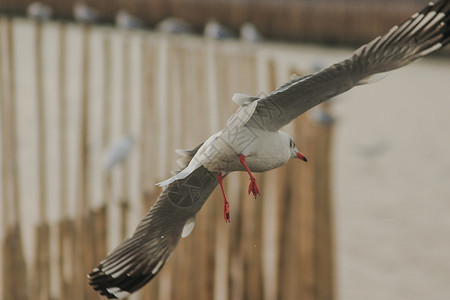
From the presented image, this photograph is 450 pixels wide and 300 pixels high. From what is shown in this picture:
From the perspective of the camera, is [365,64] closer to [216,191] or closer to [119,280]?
[119,280]

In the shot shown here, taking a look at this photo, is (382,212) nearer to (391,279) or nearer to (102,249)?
(391,279)

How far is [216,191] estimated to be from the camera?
564cm

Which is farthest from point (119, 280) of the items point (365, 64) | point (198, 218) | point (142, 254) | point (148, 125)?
point (148, 125)

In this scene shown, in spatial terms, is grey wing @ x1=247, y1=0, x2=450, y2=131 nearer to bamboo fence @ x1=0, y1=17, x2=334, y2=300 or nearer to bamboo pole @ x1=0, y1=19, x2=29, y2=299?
bamboo fence @ x1=0, y1=17, x2=334, y2=300

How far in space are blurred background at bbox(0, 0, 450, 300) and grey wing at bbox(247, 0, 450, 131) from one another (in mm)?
1739

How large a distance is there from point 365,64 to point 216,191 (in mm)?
1991

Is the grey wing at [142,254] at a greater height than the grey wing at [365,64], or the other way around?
the grey wing at [365,64]

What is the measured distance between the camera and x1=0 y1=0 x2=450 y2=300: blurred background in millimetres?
5574

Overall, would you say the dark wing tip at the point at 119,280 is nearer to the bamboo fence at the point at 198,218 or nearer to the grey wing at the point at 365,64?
the bamboo fence at the point at 198,218

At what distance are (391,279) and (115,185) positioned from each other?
8.53 ft

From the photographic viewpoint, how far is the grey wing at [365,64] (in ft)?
12.5

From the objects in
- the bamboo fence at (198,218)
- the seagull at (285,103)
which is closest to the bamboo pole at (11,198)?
the bamboo fence at (198,218)

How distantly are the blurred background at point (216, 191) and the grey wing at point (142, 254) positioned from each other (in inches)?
36.2

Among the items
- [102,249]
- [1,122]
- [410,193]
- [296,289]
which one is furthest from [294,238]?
[410,193]
